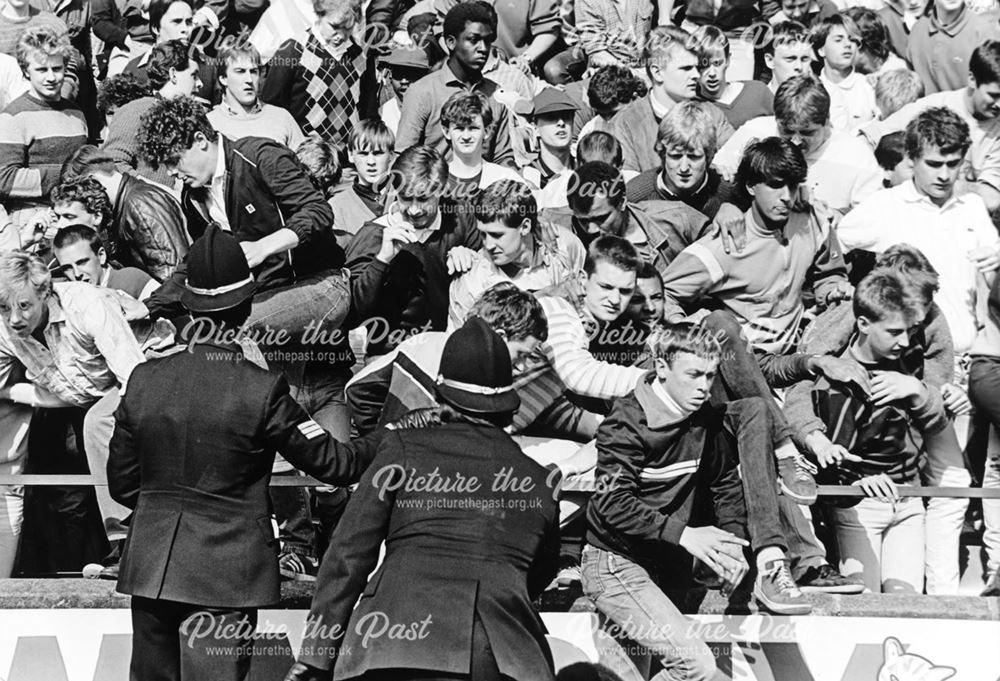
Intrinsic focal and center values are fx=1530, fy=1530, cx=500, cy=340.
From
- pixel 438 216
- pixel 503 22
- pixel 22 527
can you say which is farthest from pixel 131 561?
pixel 503 22

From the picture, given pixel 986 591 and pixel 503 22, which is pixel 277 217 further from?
pixel 986 591

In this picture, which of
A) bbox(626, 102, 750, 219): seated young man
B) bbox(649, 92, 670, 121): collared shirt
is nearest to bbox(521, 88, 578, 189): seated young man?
bbox(649, 92, 670, 121): collared shirt

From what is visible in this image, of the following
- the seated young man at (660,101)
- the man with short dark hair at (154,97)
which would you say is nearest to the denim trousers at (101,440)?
the man with short dark hair at (154,97)

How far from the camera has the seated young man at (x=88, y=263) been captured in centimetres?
736

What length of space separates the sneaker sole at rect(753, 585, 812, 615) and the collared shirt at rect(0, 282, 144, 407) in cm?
302

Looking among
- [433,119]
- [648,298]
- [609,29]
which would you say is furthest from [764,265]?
[609,29]

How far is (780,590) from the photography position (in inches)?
267

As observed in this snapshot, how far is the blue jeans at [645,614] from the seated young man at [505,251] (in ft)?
4.59

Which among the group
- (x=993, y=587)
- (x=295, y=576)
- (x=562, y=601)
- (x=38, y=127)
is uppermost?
(x=38, y=127)

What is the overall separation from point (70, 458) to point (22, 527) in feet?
1.29

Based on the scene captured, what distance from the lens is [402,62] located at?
9.05 meters

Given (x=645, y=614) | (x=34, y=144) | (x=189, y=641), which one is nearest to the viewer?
(x=189, y=641)

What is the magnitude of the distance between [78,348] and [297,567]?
1.44 metres

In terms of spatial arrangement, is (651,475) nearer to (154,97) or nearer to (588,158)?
(588,158)
